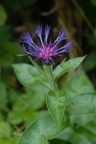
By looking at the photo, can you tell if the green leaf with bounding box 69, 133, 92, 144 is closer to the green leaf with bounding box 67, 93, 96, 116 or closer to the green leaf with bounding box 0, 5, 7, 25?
the green leaf with bounding box 67, 93, 96, 116

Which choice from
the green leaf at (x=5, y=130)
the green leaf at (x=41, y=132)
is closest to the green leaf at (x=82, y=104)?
the green leaf at (x=41, y=132)

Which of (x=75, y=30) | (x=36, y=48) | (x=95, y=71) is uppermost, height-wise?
(x=36, y=48)

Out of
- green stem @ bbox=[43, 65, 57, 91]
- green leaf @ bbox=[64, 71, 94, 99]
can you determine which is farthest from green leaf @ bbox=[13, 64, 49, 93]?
green leaf @ bbox=[64, 71, 94, 99]

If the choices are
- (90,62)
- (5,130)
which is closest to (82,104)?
(5,130)

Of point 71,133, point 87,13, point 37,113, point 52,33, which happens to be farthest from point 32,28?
point 71,133

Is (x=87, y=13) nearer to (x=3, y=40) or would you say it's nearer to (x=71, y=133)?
(x=3, y=40)

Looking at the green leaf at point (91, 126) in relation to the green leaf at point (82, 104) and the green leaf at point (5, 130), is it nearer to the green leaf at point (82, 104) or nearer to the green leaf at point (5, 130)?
the green leaf at point (82, 104)
